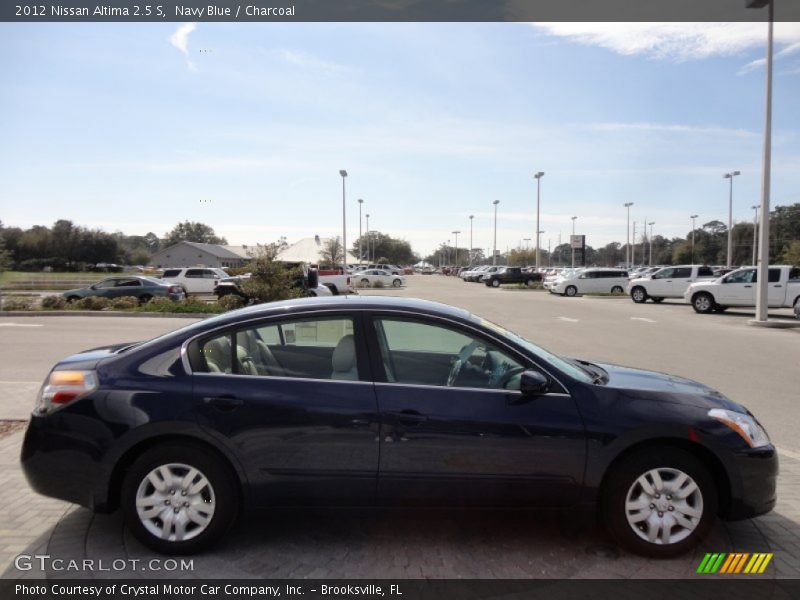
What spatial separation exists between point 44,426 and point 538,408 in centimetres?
300

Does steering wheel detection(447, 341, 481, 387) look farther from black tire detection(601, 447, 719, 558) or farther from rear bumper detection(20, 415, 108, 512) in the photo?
rear bumper detection(20, 415, 108, 512)

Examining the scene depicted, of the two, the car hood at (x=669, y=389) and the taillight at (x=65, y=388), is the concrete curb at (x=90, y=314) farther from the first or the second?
the car hood at (x=669, y=389)

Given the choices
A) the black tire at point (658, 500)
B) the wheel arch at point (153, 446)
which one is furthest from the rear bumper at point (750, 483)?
the wheel arch at point (153, 446)

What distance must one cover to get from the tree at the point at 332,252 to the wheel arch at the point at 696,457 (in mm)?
60491

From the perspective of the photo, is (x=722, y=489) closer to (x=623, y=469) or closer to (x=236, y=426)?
(x=623, y=469)

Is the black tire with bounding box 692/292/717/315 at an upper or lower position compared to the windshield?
lower

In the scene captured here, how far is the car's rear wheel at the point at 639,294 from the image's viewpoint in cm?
2800

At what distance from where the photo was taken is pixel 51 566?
329 cm

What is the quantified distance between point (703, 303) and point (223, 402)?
22.5 metres

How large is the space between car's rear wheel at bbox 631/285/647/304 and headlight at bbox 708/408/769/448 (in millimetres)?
26209

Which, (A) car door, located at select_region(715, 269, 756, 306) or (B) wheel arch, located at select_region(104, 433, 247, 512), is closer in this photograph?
(B) wheel arch, located at select_region(104, 433, 247, 512)

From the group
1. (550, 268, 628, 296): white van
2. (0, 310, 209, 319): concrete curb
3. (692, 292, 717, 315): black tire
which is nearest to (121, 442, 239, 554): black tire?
(0, 310, 209, 319): concrete curb

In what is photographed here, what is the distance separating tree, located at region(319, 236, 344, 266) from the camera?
64.8 meters

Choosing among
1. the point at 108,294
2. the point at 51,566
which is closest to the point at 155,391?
the point at 51,566
